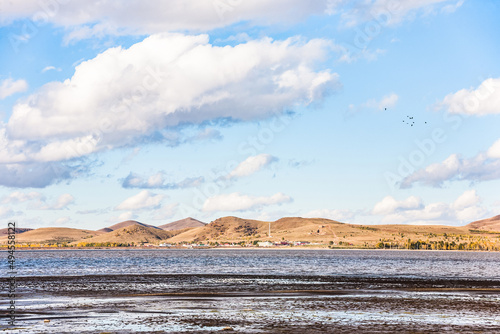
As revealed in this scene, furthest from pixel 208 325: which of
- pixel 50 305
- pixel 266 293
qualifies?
pixel 266 293

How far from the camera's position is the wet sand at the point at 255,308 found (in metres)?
40.1

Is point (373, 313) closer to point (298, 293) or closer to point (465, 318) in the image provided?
point (465, 318)

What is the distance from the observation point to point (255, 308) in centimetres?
5066

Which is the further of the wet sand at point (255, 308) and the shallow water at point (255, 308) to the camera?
the shallow water at point (255, 308)

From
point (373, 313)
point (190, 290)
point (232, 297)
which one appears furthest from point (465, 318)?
point (190, 290)

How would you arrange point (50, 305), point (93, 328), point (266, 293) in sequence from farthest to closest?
1. point (266, 293)
2. point (50, 305)
3. point (93, 328)

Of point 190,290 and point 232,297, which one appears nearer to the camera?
point 232,297

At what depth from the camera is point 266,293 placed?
65.1m

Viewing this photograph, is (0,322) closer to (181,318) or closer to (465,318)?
(181,318)

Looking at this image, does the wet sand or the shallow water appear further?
the shallow water

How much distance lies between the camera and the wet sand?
40.1m

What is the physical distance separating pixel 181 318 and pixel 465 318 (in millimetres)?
22074

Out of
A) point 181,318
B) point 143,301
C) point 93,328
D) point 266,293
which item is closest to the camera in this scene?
point 93,328

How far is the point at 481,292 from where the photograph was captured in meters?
69.2
